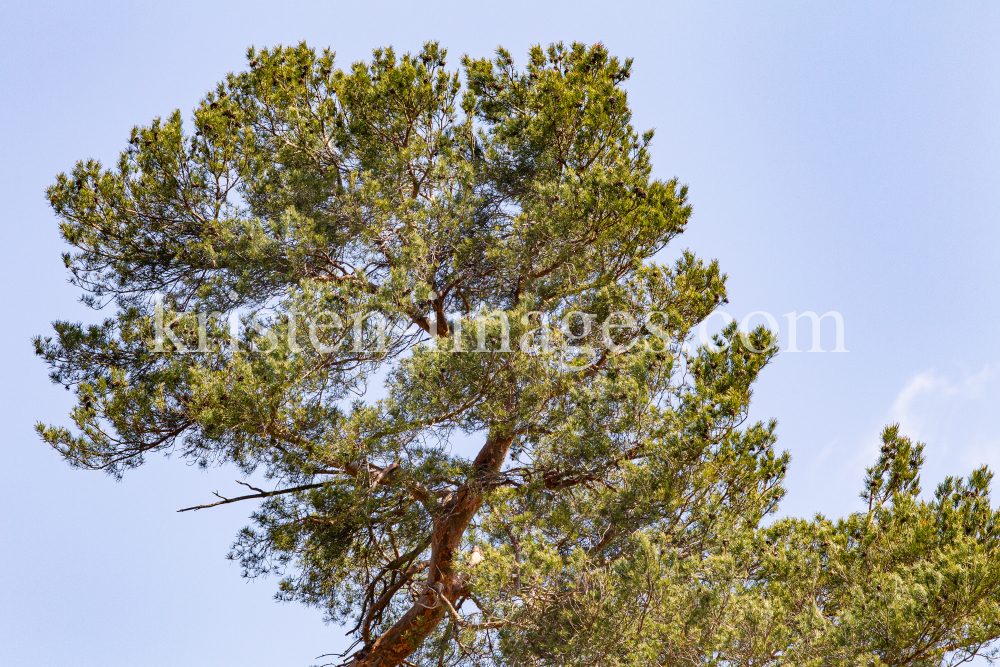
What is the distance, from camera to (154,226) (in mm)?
8711

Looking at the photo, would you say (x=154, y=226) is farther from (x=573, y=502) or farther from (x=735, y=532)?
(x=735, y=532)

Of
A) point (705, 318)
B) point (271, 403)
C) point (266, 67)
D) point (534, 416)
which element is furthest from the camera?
point (266, 67)

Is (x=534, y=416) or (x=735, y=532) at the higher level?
(x=534, y=416)

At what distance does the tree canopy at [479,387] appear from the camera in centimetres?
654

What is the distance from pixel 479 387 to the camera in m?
7.26

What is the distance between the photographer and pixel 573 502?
24.8ft

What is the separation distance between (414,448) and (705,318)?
3226 mm

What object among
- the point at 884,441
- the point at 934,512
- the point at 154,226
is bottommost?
the point at 934,512

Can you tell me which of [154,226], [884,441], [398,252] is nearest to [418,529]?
[398,252]

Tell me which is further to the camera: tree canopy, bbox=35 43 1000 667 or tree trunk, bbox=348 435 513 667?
tree trunk, bbox=348 435 513 667

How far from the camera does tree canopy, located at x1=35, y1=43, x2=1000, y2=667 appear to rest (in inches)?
257

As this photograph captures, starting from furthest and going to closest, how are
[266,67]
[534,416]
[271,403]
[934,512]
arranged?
[266,67] < [934,512] < [534,416] < [271,403]

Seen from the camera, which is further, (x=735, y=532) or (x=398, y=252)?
(x=398, y=252)

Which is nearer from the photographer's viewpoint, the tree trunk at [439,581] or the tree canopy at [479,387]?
the tree canopy at [479,387]
